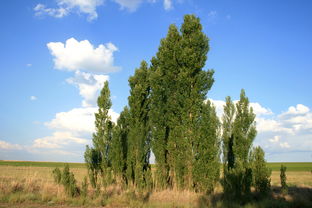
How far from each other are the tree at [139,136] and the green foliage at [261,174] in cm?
706

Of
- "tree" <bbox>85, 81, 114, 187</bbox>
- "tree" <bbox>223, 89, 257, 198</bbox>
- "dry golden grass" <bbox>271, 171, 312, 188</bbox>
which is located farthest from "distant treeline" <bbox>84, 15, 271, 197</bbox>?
"dry golden grass" <bbox>271, 171, 312, 188</bbox>

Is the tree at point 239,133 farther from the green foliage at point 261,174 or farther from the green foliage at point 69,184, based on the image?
the green foliage at point 69,184

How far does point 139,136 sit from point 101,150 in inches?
134

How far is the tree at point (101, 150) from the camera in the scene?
1958 centimetres

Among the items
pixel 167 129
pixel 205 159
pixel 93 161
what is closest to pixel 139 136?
pixel 167 129

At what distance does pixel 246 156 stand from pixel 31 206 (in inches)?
715

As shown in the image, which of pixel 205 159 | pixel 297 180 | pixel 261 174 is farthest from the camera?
pixel 297 180

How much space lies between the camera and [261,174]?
47.8 feet

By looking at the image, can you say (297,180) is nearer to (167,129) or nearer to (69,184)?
(167,129)

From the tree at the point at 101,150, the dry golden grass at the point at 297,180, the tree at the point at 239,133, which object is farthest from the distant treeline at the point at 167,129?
the dry golden grass at the point at 297,180

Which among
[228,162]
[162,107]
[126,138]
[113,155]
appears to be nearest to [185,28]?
[162,107]

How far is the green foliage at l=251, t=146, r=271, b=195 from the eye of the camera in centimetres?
1443

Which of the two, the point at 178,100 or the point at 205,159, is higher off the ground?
the point at 178,100

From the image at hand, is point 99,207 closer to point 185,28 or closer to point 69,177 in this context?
point 69,177
